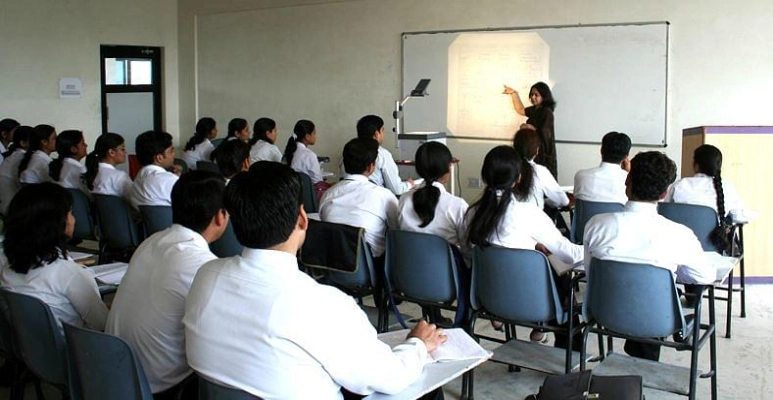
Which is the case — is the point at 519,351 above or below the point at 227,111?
below

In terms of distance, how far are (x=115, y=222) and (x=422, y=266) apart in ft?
7.96

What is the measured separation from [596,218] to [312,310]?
1.89 metres

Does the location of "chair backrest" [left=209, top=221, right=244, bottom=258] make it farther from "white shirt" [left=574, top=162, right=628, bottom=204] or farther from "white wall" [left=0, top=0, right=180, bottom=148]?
"white wall" [left=0, top=0, right=180, bottom=148]

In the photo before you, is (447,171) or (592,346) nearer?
(447,171)

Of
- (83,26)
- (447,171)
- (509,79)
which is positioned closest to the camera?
(447,171)

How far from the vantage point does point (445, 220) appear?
3932mm

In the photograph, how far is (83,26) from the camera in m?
9.80

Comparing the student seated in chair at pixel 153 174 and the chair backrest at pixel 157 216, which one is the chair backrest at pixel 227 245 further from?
the student seated in chair at pixel 153 174

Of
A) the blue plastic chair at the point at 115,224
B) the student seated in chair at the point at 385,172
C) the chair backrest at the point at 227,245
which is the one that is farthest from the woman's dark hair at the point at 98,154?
the student seated in chair at the point at 385,172

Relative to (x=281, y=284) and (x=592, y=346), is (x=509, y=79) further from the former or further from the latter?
(x=281, y=284)

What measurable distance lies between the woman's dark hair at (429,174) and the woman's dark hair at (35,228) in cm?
166

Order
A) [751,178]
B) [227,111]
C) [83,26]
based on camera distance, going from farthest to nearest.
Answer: [227,111]
[83,26]
[751,178]

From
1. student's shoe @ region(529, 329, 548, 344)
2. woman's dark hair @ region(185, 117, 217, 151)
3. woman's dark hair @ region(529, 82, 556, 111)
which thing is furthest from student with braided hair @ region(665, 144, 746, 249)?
woman's dark hair @ region(185, 117, 217, 151)

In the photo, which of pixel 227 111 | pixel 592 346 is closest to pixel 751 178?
pixel 592 346
